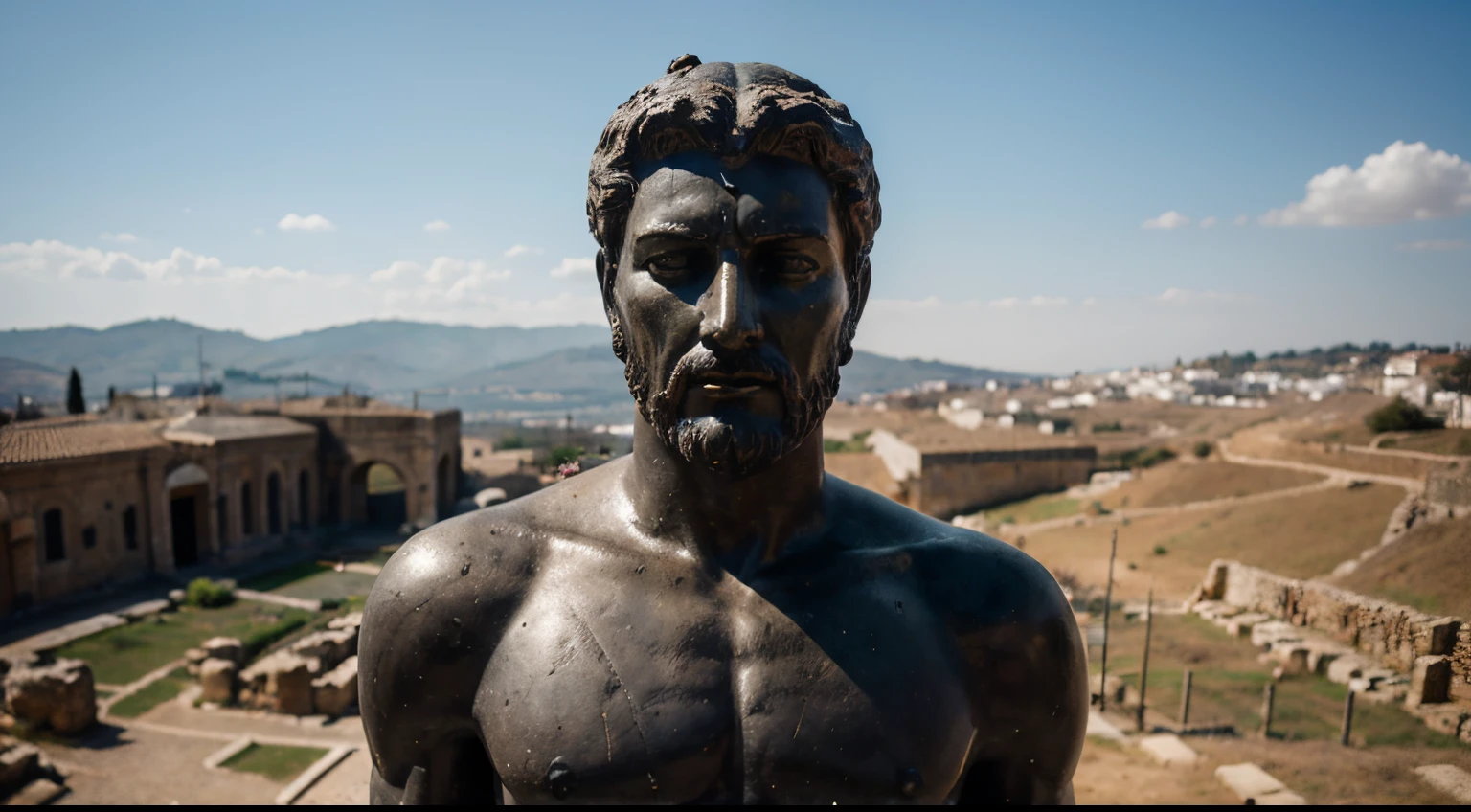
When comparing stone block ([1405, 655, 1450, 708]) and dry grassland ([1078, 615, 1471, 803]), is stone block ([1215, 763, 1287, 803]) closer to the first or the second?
dry grassland ([1078, 615, 1471, 803])

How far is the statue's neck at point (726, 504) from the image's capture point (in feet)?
9.66

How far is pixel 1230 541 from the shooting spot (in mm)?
30000

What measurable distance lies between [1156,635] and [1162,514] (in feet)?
53.8

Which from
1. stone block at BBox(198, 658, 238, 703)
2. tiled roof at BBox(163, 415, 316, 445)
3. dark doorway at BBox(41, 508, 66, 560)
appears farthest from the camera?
tiled roof at BBox(163, 415, 316, 445)

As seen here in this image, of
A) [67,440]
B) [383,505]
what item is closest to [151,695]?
[67,440]

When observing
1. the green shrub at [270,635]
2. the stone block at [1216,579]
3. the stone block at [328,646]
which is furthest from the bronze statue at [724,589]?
the stone block at [1216,579]

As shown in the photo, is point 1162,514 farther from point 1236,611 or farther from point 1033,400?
point 1033,400

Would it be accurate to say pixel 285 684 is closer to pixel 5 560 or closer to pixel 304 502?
pixel 5 560

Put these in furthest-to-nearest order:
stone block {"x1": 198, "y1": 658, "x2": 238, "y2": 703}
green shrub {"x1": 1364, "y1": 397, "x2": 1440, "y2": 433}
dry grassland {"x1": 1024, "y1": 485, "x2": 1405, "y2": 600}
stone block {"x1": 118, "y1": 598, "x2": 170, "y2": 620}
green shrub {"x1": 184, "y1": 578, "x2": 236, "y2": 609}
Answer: dry grassland {"x1": 1024, "y1": 485, "x2": 1405, "y2": 600}, green shrub {"x1": 1364, "y1": 397, "x2": 1440, "y2": 433}, green shrub {"x1": 184, "y1": 578, "x2": 236, "y2": 609}, stone block {"x1": 118, "y1": 598, "x2": 170, "y2": 620}, stone block {"x1": 198, "y1": 658, "x2": 238, "y2": 703}

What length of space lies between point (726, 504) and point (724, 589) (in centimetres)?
29

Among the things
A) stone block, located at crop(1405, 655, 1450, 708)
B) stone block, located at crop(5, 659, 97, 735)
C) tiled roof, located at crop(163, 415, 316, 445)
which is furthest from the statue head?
tiled roof, located at crop(163, 415, 316, 445)

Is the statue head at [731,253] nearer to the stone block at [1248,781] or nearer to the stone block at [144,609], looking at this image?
A: the stone block at [1248,781]

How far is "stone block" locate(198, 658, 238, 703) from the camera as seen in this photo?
735 inches

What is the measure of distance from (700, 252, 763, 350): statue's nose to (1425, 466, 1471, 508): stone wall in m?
16.7
